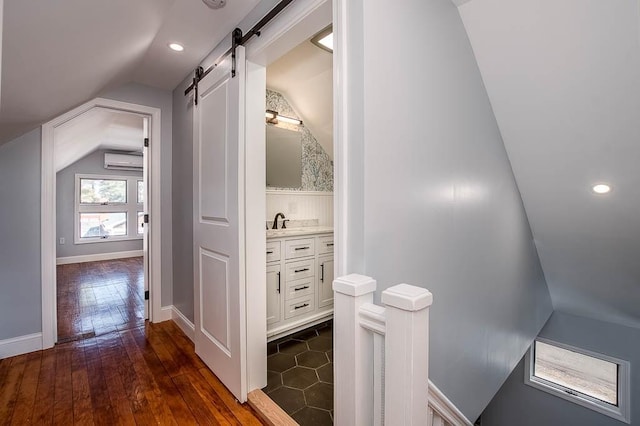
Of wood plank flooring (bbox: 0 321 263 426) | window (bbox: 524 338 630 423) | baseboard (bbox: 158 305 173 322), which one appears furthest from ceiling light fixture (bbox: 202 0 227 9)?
window (bbox: 524 338 630 423)

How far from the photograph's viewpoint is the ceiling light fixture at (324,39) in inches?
87.0

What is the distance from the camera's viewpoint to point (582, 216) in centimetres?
244

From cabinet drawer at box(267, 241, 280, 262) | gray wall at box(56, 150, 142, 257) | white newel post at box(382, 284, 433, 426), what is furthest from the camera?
gray wall at box(56, 150, 142, 257)

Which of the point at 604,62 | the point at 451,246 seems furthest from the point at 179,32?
the point at 604,62

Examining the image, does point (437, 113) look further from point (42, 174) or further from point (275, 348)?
point (42, 174)

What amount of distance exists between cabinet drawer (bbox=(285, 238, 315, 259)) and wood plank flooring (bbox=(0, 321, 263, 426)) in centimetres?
109

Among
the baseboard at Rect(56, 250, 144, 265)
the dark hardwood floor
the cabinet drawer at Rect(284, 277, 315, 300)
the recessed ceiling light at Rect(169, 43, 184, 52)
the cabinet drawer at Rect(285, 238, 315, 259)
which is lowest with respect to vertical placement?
the dark hardwood floor

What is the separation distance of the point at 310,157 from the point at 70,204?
5240mm

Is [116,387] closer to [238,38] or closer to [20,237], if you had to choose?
[20,237]

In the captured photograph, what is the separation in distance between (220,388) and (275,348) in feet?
2.06

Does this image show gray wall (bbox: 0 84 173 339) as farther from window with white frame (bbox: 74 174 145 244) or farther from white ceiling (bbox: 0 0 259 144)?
window with white frame (bbox: 74 174 145 244)

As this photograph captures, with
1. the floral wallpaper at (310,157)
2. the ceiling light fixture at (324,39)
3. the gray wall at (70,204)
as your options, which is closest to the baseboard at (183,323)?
the floral wallpaper at (310,157)

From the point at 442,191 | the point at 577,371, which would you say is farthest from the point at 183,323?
the point at 577,371

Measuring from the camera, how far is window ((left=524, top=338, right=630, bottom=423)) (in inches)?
130
